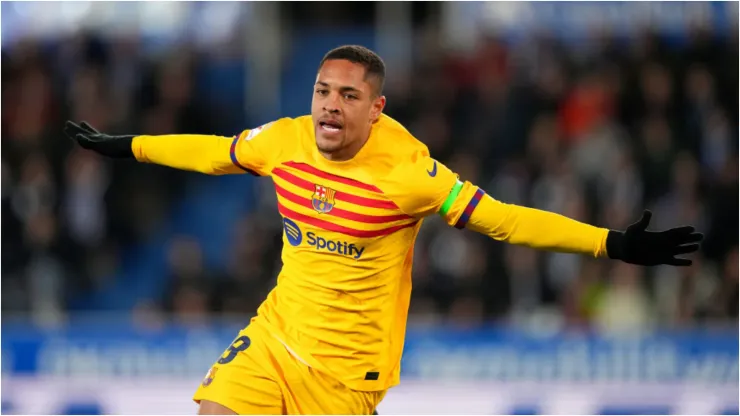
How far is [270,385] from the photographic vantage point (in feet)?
19.7

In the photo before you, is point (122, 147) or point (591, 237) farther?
point (122, 147)

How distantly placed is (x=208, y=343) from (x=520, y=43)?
184 inches

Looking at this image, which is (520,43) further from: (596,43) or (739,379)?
(739,379)

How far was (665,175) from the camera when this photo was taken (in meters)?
11.5

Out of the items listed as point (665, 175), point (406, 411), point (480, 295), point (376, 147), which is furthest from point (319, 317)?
point (665, 175)

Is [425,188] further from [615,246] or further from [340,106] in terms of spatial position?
[615,246]

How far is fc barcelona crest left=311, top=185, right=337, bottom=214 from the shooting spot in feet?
19.6

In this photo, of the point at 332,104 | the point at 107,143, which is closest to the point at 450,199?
the point at 332,104

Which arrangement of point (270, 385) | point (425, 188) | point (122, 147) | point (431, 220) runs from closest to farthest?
point (425, 188)
point (270, 385)
point (122, 147)
point (431, 220)

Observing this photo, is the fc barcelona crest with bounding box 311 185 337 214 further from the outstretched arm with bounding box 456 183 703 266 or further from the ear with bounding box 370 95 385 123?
the outstretched arm with bounding box 456 183 703 266

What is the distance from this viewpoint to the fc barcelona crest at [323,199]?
5969mm

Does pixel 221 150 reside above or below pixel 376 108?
below

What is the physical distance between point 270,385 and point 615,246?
5.81ft

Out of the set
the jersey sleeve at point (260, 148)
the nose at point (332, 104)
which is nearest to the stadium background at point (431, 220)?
the jersey sleeve at point (260, 148)
